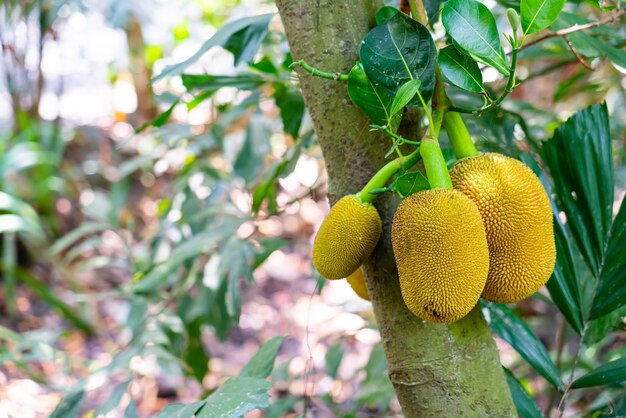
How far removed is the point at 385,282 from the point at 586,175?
30 cm

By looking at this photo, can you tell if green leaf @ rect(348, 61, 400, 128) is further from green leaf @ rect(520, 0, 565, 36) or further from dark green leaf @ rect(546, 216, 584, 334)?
dark green leaf @ rect(546, 216, 584, 334)

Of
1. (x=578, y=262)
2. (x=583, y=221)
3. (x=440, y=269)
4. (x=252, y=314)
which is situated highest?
(x=440, y=269)

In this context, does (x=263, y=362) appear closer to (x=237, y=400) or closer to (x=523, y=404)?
(x=237, y=400)

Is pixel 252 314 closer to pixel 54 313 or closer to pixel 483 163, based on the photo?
pixel 54 313

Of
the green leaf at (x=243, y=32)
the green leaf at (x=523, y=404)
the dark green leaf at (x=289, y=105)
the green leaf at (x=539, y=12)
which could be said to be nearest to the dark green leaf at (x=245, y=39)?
the green leaf at (x=243, y=32)

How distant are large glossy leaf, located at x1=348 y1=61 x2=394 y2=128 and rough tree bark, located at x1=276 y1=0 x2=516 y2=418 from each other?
0.10ft

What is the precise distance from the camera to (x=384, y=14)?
53 centimetres

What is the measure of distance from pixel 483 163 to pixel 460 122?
0.05 m

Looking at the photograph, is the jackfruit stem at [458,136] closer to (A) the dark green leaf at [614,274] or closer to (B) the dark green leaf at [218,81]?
(A) the dark green leaf at [614,274]

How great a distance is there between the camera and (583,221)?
2.31 feet

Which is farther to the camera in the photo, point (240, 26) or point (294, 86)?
point (294, 86)

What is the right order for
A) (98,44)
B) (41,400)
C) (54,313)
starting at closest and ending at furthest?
1. (41,400)
2. (54,313)
3. (98,44)

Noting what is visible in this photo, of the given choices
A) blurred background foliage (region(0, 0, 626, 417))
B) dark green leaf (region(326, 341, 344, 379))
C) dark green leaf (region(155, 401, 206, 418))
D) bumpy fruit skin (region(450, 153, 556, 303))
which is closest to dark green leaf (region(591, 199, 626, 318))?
blurred background foliage (region(0, 0, 626, 417))

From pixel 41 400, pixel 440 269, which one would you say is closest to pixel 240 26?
pixel 440 269
